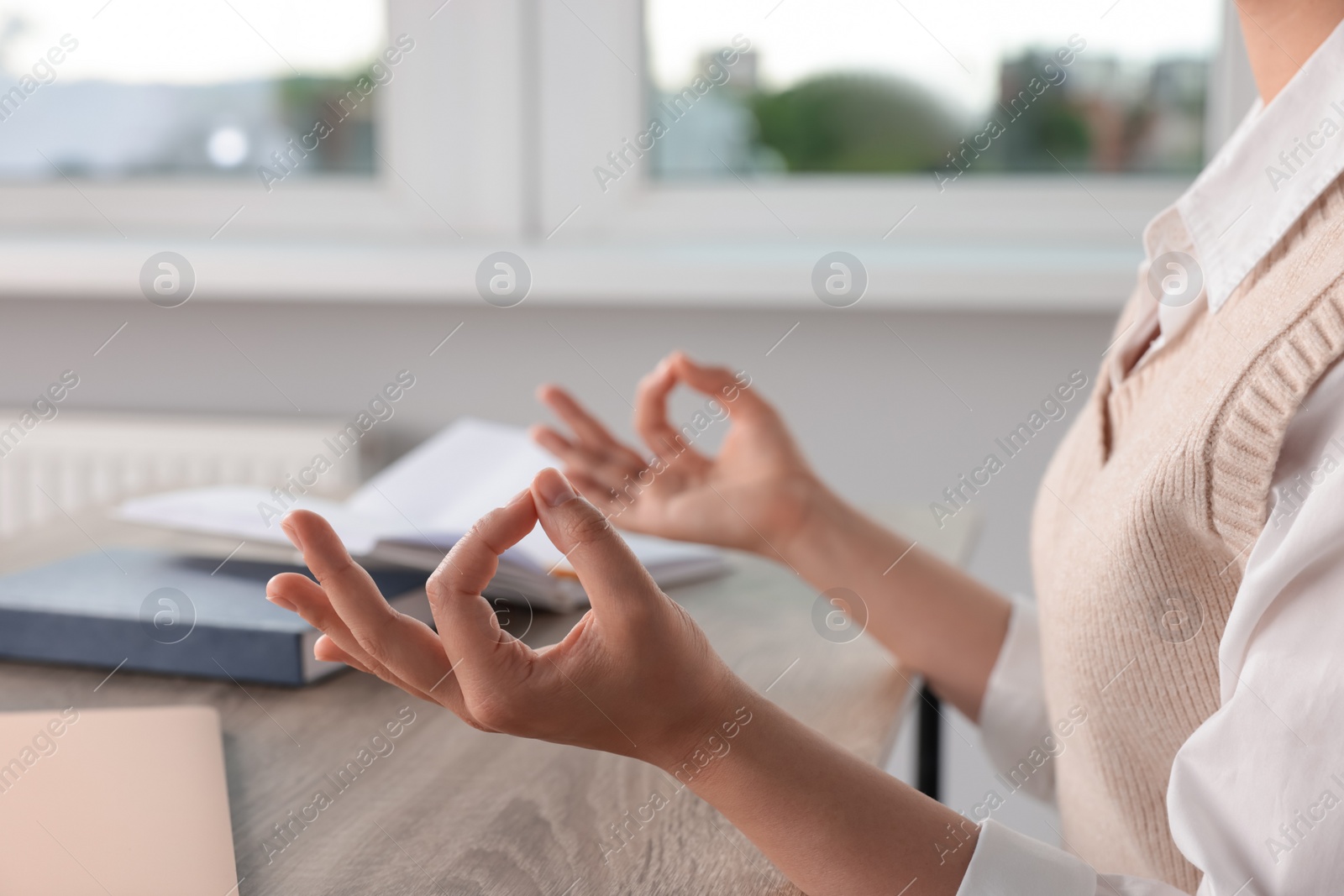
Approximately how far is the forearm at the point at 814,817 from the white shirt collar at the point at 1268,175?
327mm

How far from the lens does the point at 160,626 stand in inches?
30.3

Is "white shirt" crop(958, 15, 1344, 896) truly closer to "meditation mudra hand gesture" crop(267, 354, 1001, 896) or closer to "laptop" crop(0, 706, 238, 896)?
"meditation mudra hand gesture" crop(267, 354, 1001, 896)

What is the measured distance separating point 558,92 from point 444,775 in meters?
1.41

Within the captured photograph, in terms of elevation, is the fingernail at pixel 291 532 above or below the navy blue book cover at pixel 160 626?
above

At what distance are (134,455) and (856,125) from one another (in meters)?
1.22

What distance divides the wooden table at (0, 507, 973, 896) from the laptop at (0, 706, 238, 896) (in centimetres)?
1

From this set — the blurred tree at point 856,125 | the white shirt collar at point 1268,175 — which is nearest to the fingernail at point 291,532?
the white shirt collar at point 1268,175

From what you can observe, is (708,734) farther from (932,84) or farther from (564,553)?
(932,84)

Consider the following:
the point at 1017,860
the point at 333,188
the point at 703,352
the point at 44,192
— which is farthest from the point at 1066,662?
the point at 44,192

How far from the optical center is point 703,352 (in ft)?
5.95

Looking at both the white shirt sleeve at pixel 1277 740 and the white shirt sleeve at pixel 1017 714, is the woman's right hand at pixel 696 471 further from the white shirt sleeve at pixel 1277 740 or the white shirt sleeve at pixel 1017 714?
the white shirt sleeve at pixel 1277 740

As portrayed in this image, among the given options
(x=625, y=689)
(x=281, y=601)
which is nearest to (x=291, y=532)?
(x=281, y=601)

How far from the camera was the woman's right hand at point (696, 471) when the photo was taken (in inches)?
36.4

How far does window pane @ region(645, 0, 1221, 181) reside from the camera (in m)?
1.78
